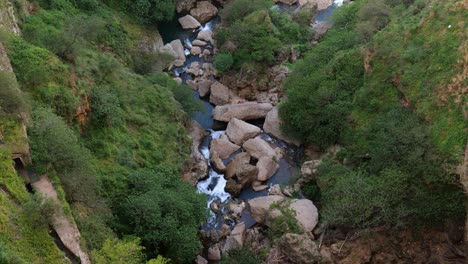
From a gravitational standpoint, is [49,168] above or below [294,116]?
above

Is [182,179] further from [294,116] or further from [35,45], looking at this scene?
[35,45]

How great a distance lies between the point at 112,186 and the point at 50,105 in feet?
19.3

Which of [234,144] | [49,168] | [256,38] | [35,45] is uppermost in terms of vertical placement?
[35,45]

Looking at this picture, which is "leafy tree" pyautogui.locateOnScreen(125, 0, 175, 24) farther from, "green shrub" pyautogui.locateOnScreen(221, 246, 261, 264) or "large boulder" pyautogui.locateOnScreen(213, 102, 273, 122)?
"green shrub" pyautogui.locateOnScreen(221, 246, 261, 264)

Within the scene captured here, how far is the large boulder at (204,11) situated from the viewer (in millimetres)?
54094

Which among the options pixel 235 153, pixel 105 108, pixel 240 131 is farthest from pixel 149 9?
pixel 105 108

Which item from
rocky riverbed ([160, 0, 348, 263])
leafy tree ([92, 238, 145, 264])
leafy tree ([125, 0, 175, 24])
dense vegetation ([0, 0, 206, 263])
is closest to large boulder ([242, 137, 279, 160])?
rocky riverbed ([160, 0, 348, 263])

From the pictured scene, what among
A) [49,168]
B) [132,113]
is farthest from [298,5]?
[49,168]

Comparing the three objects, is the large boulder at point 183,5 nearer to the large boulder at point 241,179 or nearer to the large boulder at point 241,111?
the large boulder at point 241,111

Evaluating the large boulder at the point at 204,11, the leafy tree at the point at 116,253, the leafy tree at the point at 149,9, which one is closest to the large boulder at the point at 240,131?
the leafy tree at the point at 149,9

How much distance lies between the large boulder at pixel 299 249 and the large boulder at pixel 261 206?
12.4 ft

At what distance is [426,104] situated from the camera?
3234 centimetres

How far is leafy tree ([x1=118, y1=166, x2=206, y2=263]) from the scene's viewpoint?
29.0m

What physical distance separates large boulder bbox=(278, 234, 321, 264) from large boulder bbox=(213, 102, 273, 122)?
14.4 metres
